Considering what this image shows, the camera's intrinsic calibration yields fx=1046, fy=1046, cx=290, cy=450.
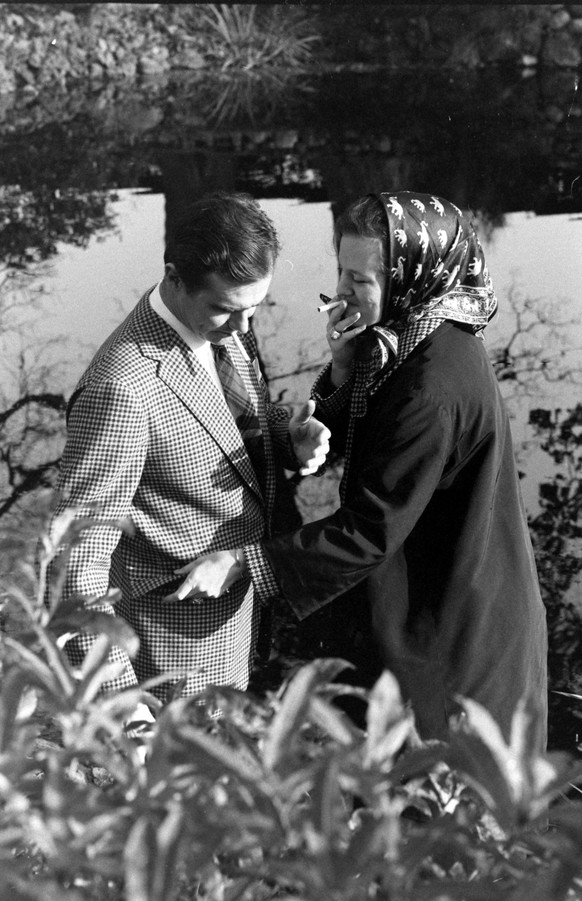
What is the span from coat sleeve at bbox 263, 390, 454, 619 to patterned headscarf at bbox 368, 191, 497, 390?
0.15m

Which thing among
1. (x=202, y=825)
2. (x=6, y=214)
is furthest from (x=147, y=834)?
(x=6, y=214)

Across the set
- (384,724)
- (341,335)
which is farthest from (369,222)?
(384,724)

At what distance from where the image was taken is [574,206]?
4.85 metres

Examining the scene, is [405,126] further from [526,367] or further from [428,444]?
[428,444]

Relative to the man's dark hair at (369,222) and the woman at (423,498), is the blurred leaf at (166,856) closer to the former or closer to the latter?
the woman at (423,498)

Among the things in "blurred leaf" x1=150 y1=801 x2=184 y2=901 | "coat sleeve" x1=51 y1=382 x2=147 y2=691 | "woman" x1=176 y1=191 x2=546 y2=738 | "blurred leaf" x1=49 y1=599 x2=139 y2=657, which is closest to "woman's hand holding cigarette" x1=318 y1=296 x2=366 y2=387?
"woman" x1=176 y1=191 x2=546 y2=738

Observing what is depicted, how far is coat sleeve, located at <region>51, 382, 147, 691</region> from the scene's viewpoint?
6.17 ft

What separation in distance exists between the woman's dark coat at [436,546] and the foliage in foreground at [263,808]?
1033 mm

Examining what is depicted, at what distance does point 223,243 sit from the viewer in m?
1.94

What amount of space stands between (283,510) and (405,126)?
2.95 metres

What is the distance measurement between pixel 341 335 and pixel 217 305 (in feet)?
1.16

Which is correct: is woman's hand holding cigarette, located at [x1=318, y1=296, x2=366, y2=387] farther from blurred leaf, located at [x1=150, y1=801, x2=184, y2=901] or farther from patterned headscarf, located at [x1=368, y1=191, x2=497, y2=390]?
blurred leaf, located at [x1=150, y1=801, x2=184, y2=901]

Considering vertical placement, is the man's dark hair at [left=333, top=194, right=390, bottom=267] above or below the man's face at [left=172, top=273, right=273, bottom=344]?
above

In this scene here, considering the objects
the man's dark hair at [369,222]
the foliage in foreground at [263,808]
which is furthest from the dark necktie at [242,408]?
the foliage in foreground at [263,808]
